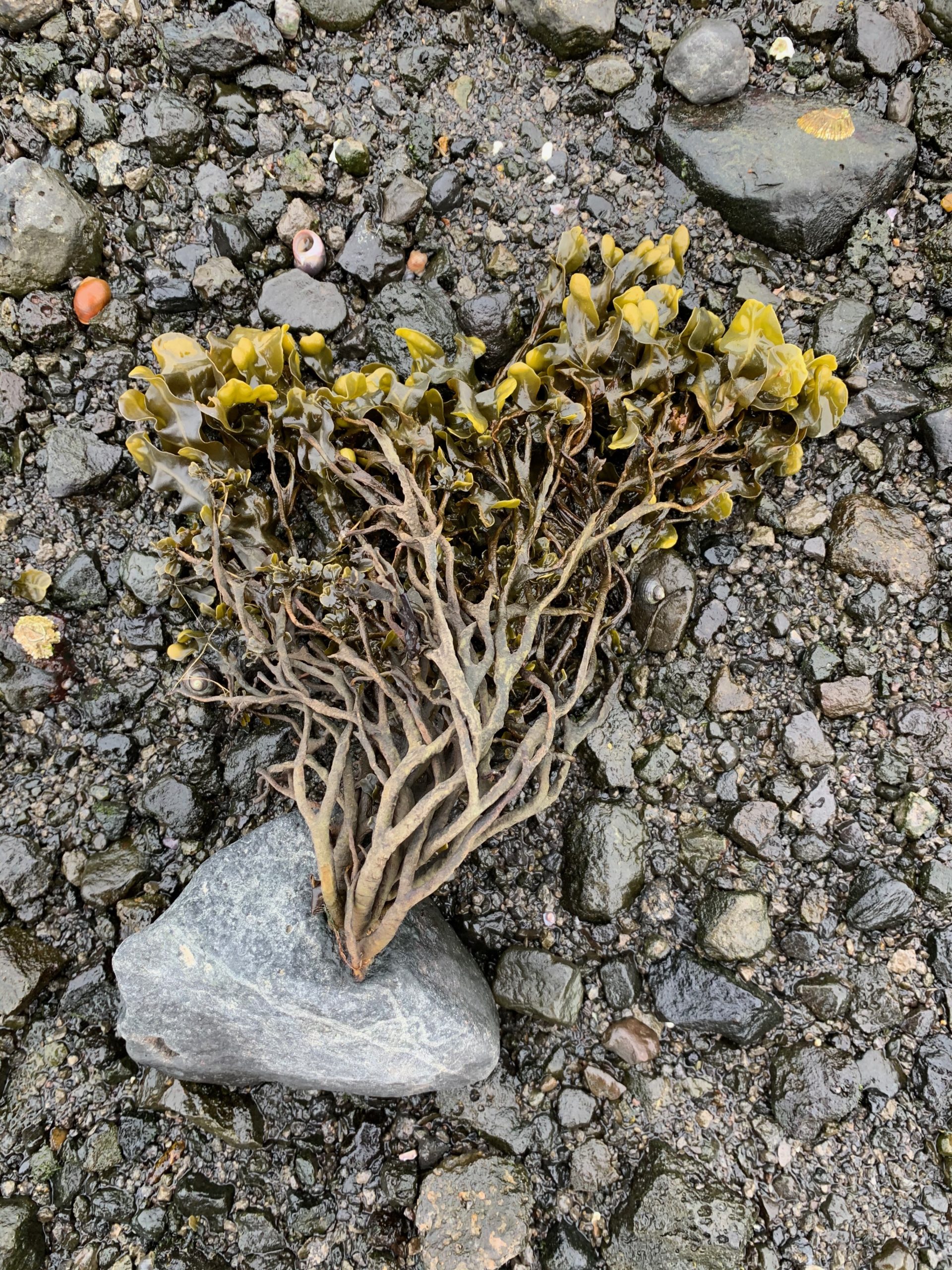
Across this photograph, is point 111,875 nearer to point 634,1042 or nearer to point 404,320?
point 634,1042

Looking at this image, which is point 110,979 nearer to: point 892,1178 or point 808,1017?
point 808,1017

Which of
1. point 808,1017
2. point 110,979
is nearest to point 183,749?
point 110,979

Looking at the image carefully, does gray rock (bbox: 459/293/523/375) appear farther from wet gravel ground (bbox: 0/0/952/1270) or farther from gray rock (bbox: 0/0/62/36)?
gray rock (bbox: 0/0/62/36)

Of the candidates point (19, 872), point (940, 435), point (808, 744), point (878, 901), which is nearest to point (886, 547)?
point (940, 435)

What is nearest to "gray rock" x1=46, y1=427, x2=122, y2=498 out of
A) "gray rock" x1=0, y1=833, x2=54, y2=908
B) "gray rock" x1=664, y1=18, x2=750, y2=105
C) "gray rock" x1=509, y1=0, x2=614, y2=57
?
"gray rock" x1=0, y1=833, x2=54, y2=908

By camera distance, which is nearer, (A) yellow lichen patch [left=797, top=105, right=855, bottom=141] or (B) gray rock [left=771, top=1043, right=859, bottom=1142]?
(B) gray rock [left=771, top=1043, right=859, bottom=1142]
